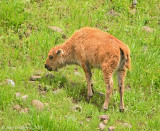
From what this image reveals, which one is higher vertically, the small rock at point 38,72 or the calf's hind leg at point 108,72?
the calf's hind leg at point 108,72

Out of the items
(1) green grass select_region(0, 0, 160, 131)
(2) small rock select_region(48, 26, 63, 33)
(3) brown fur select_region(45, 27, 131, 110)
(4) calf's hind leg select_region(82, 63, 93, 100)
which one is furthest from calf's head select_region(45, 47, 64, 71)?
(2) small rock select_region(48, 26, 63, 33)

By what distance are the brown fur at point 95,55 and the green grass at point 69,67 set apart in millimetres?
451

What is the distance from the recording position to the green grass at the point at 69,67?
24.4ft

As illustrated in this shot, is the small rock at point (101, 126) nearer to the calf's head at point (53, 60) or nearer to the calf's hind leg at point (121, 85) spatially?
the calf's hind leg at point (121, 85)

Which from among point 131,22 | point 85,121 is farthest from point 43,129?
point 131,22

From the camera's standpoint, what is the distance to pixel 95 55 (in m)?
8.48

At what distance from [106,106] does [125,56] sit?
4.23 feet

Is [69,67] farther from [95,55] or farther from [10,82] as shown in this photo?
[10,82]

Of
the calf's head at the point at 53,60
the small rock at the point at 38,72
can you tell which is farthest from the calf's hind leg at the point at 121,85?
the small rock at the point at 38,72

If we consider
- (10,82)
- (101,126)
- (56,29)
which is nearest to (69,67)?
(56,29)

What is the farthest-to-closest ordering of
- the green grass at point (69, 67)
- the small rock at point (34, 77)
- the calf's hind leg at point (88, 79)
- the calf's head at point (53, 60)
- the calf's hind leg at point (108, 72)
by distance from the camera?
the calf's head at point (53, 60) < the small rock at point (34, 77) < the calf's hind leg at point (88, 79) < the calf's hind leg at point (108, 72) < the green grass at point (69, 67)

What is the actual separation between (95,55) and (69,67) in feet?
5.81

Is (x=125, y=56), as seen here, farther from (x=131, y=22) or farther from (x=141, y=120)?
(x=131, y=22)

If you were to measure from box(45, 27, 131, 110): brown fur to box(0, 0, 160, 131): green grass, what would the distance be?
1.48 ft
